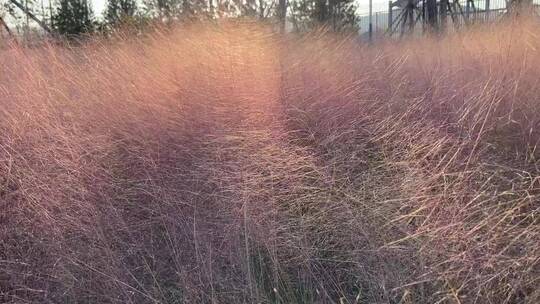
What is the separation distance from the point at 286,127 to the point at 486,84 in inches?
47.0

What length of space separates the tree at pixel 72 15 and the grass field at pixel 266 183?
5.17m

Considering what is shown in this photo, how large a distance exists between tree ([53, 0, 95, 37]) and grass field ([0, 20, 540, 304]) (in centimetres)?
517

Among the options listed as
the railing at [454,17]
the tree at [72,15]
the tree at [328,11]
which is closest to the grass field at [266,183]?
the railing at [454,17]

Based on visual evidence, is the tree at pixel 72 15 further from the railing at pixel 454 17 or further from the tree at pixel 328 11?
the railing at pixel 454 17

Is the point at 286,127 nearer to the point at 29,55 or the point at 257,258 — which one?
the point at 257,258

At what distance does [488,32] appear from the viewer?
4.90 meters

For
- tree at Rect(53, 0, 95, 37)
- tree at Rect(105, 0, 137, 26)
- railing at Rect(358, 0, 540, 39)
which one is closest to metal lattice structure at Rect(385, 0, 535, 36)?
railing at Rect(358, 0, 540, 39)

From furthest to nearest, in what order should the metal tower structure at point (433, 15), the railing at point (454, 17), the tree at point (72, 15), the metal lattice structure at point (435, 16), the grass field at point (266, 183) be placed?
the tree at point (72, 15) < the metal tower structure at point (433, 15) < the metal lattice structure at point (435, 16) < the railing at point (454, 17) < the grass field at point (266, 183)

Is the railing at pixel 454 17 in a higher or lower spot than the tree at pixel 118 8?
lower

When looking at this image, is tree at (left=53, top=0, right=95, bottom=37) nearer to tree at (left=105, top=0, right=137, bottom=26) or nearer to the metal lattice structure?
tree at (left=105, top=0, right=137, bottom=26)

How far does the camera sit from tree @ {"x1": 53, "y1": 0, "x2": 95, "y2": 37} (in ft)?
28.5

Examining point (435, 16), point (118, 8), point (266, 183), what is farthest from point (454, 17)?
point (266, 183)

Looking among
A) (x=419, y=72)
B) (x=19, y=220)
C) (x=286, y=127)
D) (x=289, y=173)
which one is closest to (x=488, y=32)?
(x=419, y=72)

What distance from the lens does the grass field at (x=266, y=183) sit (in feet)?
6.64
